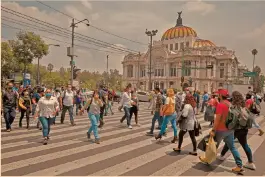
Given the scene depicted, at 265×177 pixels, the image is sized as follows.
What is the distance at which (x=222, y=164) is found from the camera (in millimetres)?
6184

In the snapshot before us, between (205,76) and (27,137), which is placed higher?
(205,76)

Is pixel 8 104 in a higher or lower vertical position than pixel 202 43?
lower

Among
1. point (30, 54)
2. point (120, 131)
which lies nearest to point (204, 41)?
point (30, 54)

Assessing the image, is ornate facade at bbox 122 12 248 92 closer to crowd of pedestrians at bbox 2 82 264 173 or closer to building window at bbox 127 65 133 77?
building window at bbox 127 65 133 77

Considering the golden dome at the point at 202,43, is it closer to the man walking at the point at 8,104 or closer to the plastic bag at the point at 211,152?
the man walking at the point at 8,104

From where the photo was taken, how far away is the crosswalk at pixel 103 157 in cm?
542

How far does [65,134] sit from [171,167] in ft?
15.5

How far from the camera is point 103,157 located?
643 cm

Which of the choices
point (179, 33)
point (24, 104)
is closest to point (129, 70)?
point (179, 33)

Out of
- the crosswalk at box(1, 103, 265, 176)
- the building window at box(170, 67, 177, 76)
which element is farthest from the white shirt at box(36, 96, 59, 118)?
the building window at box(170, 67, 177, 76)

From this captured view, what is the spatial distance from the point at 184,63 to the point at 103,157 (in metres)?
89.1

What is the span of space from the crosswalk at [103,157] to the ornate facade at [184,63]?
244 feet

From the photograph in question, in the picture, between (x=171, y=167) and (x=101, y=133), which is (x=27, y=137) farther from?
(x=171, y=167)

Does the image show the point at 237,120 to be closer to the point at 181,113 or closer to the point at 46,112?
the point at 181,113
